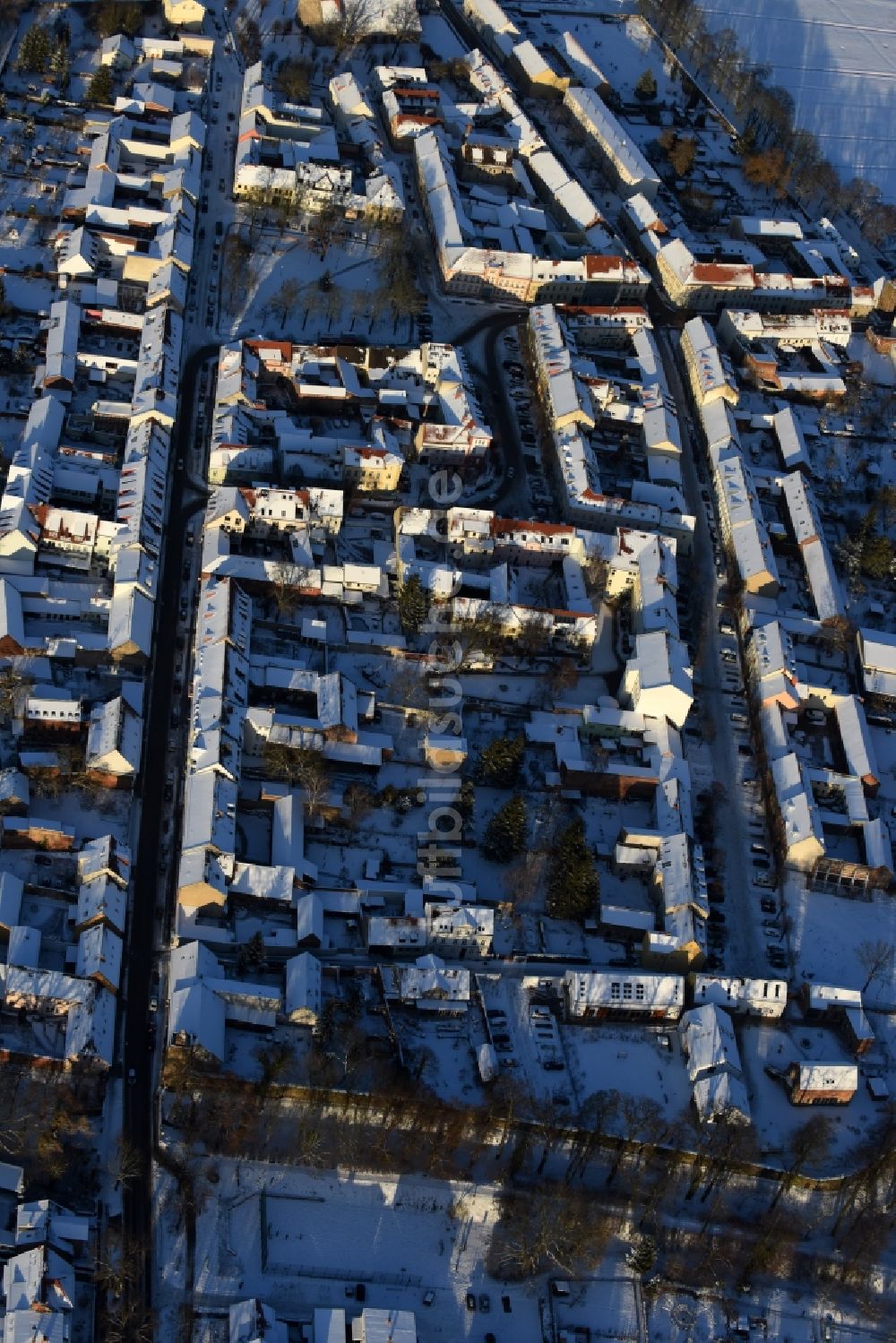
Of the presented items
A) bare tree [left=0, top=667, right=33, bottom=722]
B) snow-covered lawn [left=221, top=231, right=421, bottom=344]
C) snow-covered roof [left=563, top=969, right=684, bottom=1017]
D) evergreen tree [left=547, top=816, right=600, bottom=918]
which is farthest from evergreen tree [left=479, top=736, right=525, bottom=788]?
snow-covered lawn [left=221, top=231, right=421, bottom=344]

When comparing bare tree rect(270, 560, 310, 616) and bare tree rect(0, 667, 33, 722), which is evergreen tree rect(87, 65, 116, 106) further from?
bare tree rect(0, 667, 33, 722)

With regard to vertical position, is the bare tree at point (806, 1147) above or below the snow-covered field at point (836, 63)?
below

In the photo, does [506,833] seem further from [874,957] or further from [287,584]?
[287,584]

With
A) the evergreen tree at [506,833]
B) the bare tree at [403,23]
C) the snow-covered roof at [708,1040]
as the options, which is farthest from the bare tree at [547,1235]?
the bare tree at [403,23]

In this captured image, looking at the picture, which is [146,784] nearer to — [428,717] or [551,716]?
[428,717]

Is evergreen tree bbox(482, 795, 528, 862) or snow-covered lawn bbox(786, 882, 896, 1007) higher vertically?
evergreen tree bbox(482, 795, 528, 862)

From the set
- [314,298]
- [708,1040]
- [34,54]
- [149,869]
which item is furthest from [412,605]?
[34,54]

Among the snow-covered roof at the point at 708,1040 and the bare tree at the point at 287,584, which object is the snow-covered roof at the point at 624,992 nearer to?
the snow-covered roof at the point at 708,1040

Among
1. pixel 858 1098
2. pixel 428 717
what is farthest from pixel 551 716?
pixel 858 1098
